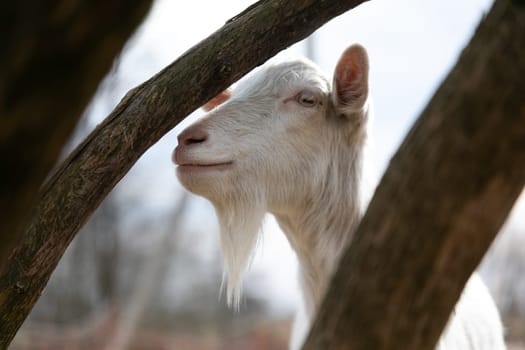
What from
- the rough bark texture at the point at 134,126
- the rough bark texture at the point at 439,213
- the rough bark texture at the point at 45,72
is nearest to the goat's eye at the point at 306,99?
the rough bark texture at the point at 134,126

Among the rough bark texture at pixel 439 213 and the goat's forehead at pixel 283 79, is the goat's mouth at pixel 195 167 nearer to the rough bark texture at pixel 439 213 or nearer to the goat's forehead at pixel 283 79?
the goat's forehead at pixel 283 79

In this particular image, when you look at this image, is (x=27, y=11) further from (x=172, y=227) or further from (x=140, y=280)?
(x=140, y=280)

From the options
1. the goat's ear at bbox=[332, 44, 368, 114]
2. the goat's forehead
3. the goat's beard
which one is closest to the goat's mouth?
the goat's beard

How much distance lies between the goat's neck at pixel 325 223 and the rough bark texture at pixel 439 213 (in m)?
2.21

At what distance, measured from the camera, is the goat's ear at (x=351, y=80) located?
3.41m

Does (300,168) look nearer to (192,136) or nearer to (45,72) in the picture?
(192,136)

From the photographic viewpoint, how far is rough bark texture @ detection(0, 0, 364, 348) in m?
2.29

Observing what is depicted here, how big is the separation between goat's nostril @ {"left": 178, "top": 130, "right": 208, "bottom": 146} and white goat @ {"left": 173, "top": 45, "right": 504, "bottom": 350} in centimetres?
2

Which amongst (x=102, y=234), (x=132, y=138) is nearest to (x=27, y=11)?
(x=132, y=138)

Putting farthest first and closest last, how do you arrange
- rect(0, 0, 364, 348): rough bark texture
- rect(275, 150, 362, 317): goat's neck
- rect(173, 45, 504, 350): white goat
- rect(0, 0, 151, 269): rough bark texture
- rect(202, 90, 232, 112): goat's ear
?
rect(202, 90, 232, 112): goat's ear < rect(275, 150, 362, 317): goat's neck < rect(173, 45, 504, 350): white goat < rect(0, 0, 364, 348): rough bark texture < rect(0, 0, 151, 269): rough bark texture

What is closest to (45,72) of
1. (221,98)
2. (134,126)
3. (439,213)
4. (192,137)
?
(439,213)

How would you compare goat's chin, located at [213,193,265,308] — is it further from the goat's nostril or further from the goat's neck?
the goat's nostril

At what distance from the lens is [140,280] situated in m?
16.8

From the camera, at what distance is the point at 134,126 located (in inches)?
95.5
